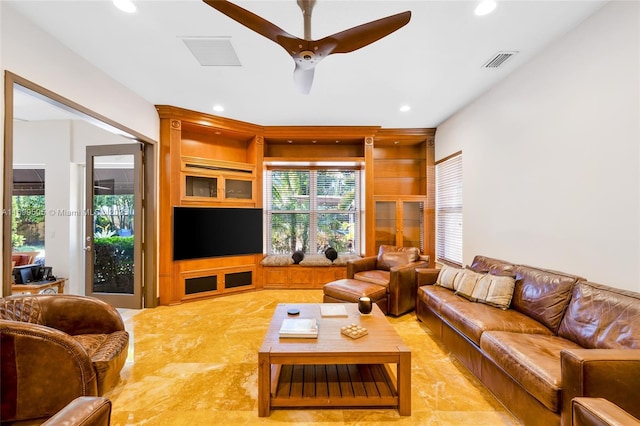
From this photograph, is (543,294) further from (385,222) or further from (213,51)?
(213,51)

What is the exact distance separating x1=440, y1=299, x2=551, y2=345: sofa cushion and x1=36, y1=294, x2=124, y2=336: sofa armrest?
293 centimetres

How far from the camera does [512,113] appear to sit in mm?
2965

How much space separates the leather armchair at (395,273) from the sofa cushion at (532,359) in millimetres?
1406

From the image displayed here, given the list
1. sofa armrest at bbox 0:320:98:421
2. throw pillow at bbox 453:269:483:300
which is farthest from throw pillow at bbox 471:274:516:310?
sofa armrest at bbox 0:320:98:421

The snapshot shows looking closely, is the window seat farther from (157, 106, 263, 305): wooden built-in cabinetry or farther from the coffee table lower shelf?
the coffee table lower shelf

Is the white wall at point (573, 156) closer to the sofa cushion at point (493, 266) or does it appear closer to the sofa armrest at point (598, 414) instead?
the sofa cushion at point (493, 266)

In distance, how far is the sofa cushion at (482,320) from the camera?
207cm

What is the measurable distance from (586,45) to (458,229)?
2642 millimetres

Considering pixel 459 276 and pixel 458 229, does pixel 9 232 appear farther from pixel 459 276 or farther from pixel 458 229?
pixel 458 229

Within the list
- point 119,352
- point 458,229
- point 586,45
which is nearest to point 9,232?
point 119,352

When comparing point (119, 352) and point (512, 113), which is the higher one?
point (512, 113)

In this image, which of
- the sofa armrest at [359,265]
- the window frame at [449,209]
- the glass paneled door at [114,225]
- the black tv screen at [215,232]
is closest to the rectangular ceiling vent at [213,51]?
the glass paneled door at [114,225]

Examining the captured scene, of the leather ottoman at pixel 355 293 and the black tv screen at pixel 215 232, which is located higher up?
the black tv screen at pixel 215 232

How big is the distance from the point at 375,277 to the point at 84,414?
3.19 meters
